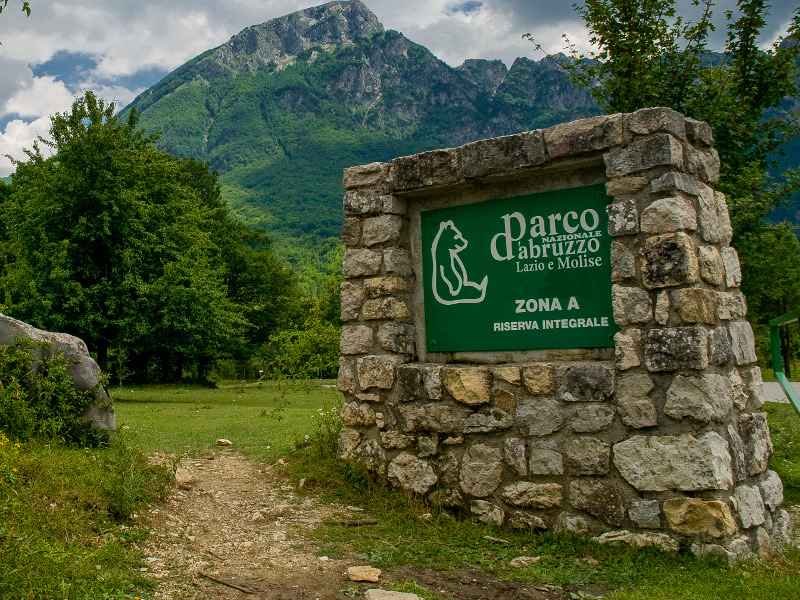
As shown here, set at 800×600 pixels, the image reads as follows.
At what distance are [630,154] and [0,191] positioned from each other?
30066 mm

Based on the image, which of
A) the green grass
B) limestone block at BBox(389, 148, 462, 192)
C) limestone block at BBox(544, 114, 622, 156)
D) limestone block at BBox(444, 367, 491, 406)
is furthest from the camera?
the green grass

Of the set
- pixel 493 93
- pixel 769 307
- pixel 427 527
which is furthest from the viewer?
pixel 493 93

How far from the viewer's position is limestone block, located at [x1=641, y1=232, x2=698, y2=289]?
4656mm

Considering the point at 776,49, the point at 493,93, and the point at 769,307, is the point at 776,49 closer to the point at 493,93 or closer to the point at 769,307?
the point at 769,307

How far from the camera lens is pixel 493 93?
584 ft

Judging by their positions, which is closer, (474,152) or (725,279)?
(725,279)

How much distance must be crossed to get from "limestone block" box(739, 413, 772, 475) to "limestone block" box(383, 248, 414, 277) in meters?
2.91

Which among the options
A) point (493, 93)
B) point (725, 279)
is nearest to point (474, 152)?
point (725, 279)

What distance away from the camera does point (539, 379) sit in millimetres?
5184

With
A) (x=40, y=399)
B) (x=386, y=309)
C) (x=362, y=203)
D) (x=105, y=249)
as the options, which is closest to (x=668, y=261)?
(x=386, y=309)

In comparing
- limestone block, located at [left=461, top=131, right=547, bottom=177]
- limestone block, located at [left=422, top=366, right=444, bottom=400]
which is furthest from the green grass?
limestone block, located at [left=461, top=131, right=547, bottom=177]

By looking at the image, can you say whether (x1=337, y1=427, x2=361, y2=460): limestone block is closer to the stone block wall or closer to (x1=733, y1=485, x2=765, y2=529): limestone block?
the stone block wall

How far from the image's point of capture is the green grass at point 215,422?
8617 mm

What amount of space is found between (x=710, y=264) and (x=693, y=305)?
0.44m
